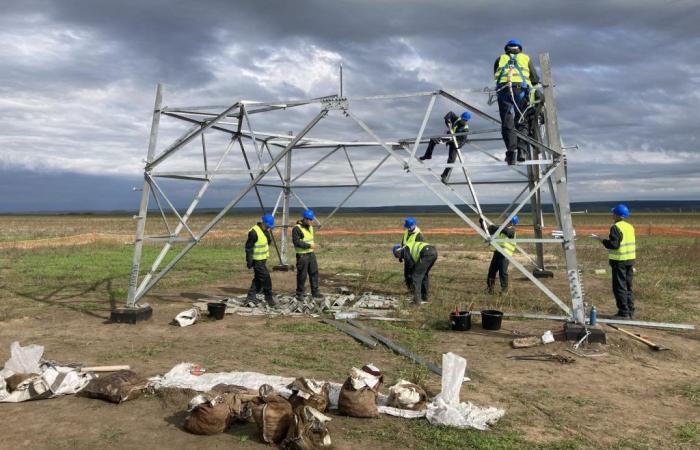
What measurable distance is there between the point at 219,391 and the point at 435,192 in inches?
211

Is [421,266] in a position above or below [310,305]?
above

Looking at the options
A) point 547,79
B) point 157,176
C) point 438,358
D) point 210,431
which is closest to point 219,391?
point 210,431

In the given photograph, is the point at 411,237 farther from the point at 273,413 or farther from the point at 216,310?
the point at 273,413

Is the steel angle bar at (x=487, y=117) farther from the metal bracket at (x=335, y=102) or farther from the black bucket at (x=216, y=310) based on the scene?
the black bucket at (x=216, y=310)

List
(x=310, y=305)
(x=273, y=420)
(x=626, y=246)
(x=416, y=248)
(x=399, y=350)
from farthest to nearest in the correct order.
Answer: (x=416, y=248), (x=310, y=305), (x=626, y=246), (x=399, y=350), (x=273, y=420)

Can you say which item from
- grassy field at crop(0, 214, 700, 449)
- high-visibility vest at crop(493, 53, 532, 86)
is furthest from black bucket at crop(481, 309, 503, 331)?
high-visibility vest at crop(493, 53, 532, 86)

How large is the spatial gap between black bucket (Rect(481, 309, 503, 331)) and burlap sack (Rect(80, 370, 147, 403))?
6.21 metres

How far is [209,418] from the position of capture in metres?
5.31

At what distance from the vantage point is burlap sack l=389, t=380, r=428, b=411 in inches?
228

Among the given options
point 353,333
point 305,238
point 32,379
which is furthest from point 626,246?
point 32,379

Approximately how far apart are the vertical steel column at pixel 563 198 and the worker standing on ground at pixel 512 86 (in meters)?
0.31

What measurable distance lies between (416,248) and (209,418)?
7754 mm

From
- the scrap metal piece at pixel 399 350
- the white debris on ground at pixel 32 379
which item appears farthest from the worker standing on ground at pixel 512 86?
the white debris on ground at pixel 32 379

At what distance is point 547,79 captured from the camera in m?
9.19
